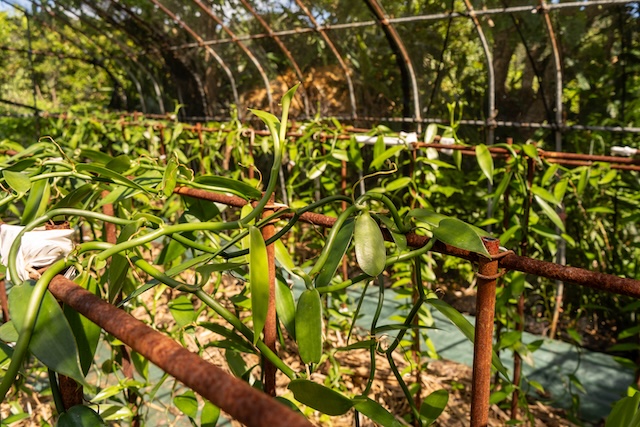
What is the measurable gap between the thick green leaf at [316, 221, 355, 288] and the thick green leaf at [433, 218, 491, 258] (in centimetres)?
8

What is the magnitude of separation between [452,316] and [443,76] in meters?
2.49

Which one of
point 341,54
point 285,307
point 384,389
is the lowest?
point 384,389

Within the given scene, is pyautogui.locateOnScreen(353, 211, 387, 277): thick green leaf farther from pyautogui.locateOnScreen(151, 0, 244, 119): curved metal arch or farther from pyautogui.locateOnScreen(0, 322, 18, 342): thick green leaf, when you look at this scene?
pyautogui.locateOnScreen(151, 0, 244, 119): curved metal arch

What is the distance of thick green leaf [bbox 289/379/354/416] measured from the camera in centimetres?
41

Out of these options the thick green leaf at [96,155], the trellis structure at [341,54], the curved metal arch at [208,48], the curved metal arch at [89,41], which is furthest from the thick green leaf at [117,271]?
the curved metal arch at [89,41]

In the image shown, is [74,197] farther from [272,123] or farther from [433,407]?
[433,407]

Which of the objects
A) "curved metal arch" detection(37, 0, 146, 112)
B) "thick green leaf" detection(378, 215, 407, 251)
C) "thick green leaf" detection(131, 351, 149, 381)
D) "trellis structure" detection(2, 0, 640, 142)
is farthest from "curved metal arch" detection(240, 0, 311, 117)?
"thick green leaf" detection(378, 215, 407, 251)

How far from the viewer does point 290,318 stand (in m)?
0.54

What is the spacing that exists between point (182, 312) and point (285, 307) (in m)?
0.12

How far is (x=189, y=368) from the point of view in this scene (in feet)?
0.86

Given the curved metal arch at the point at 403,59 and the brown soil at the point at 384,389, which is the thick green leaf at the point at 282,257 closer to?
the brown soil at the point at 384,389

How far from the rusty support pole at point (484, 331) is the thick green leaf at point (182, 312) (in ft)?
1.00

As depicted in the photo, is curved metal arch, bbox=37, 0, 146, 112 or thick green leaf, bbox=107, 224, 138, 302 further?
curved metal arch, bbox=37, 0, 146, 112

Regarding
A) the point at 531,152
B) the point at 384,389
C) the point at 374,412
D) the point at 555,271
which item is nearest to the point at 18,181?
the point at 374,412
